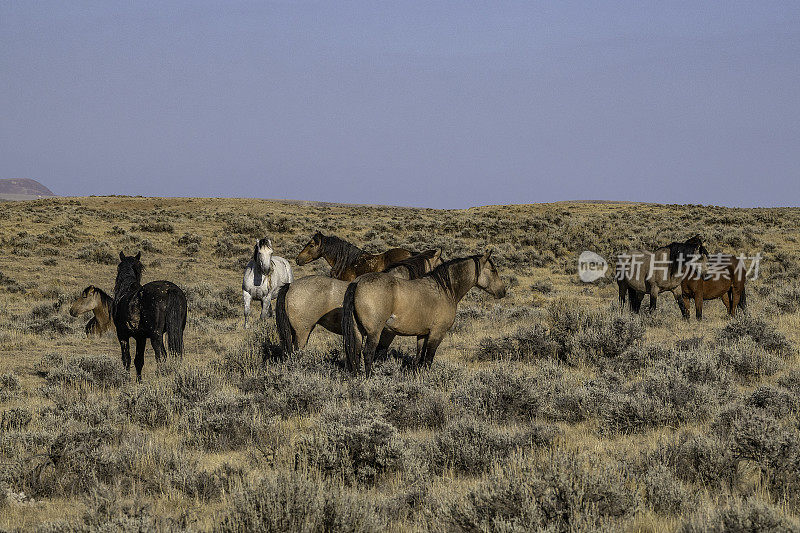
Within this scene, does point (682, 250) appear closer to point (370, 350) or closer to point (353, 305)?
point (370, 350)

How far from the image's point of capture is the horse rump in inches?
343

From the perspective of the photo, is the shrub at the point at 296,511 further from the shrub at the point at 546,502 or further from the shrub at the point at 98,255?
the shrub at the point at 98,255

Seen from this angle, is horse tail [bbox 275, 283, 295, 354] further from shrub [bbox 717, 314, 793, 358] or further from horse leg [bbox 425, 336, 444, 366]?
shrub [bbox 717, 314, 793, 358]

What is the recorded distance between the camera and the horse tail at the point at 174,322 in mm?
8727

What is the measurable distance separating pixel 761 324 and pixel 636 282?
330 cm

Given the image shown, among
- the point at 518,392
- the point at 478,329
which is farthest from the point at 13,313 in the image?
the point at 518,392

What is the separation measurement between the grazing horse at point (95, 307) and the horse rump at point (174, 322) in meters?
2.38

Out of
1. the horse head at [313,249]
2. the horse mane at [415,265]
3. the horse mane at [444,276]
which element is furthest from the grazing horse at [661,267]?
the horse head at [313,249]

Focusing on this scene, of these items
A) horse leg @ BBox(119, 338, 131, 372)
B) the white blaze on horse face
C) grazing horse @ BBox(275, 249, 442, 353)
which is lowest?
horse leg @ BBox(119, 338, 131, 372)

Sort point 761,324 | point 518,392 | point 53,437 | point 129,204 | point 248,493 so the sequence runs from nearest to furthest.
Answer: point 248,493 < point 53,437 < point 518,392 < point 761,324 < point 129,204

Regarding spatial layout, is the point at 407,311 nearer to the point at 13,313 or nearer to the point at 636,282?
the point at 636,282

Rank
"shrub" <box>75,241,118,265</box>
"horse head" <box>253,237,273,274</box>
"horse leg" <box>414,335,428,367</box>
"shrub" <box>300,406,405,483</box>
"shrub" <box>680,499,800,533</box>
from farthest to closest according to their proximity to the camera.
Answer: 1. "shrub" <box>75,241,118,265</box>
2. "horse head" <box>253,237,273,274</box>
3. "horse leg" <box>414,335,428,367</box>
4. "shrub" <box>300,406,405,483</box>
5. "shrub" <box>680,499,800,533</box>

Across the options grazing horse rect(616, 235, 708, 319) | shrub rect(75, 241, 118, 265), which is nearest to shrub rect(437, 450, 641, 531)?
grazing horse rect(616, 235, 708, 319)

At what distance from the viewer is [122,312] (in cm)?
863
